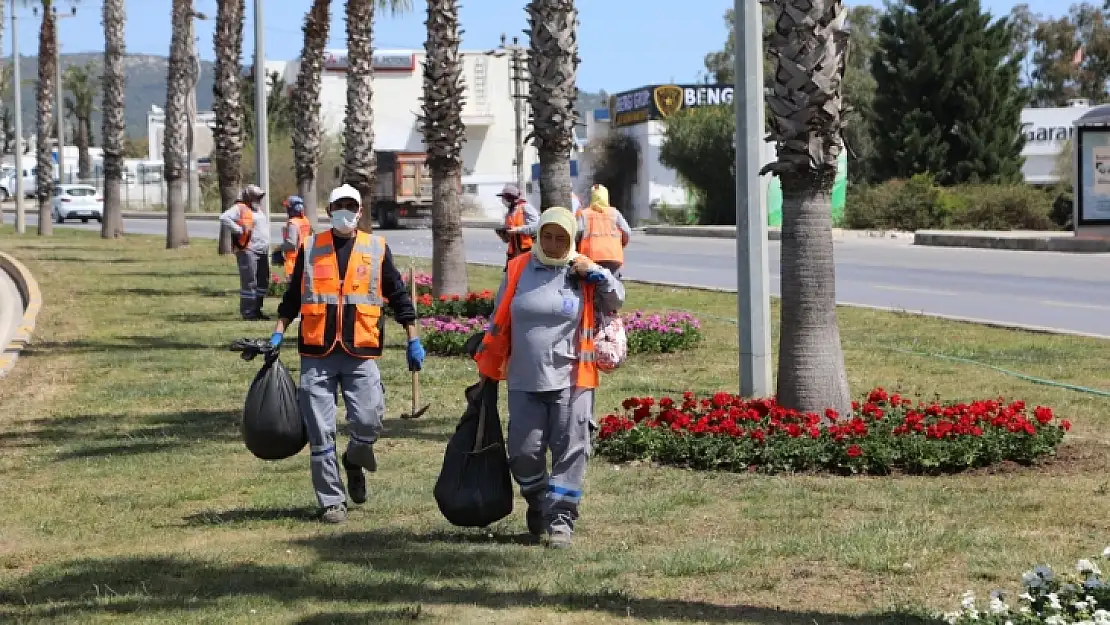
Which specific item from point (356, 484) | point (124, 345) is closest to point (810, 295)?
point (356, 484)

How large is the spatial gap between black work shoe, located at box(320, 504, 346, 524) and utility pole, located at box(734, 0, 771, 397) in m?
3.88

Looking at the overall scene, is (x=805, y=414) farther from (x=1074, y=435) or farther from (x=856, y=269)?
(x=856, y=269)

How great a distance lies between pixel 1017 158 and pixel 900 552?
4699 cm

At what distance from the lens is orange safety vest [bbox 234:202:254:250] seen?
20.1m

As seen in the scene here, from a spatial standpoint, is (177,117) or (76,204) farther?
(76,204)

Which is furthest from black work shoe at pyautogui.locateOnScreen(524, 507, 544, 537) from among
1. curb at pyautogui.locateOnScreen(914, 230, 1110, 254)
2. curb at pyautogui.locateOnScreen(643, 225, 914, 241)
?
curb at pyautogui.locateOnScreen(643, 225, 914, 241)

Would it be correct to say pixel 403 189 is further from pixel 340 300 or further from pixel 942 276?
pixel 340 300

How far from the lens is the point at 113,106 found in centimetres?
4438

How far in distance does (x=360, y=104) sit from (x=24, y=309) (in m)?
5.91

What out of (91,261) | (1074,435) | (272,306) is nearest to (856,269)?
(272,306)

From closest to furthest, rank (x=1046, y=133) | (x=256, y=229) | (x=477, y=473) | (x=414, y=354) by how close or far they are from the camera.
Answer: (x=477, y=473), (x=414, y=354), (x=256, y=229), (x=1046, y=133)

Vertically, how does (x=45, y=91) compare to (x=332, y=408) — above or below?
above

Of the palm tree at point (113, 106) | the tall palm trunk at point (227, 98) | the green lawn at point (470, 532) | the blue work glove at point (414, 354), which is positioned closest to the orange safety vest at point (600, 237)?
the green lawn at point (470, 532)

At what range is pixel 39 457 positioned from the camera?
10789mm
